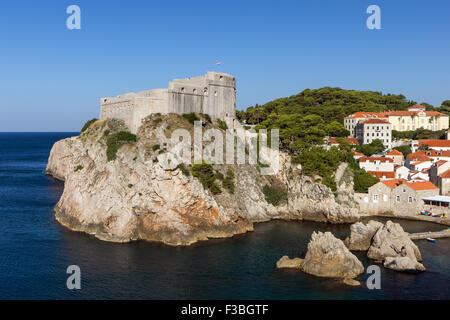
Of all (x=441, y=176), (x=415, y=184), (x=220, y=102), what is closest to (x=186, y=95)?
(x=220, y=102)

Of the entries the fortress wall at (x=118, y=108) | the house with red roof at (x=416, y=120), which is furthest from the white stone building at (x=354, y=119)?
the fortress wall at (x=118, y=108)

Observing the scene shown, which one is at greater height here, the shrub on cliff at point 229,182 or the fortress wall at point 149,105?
A: the fortress wall at point 149,105

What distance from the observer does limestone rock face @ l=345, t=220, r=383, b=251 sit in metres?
32.3

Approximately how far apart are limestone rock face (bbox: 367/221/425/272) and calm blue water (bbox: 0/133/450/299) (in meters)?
0.74

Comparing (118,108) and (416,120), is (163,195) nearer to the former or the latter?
(118,108)

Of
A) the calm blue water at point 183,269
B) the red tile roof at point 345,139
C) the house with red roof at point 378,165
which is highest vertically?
the red tile roof at point 345,139

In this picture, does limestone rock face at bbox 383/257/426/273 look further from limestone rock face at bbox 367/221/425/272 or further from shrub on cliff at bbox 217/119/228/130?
shrub on cliff at bbox 217/119/228/130

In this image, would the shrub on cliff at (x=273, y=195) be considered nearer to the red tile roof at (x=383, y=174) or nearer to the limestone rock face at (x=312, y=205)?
the limestone rock face at (x=312, y=205)

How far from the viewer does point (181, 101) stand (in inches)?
1745

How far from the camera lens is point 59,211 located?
135 feet

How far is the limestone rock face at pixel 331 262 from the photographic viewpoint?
1051 inches

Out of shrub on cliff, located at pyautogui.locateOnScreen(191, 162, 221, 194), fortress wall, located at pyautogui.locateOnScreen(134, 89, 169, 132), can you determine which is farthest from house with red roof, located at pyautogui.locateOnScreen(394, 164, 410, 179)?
fortress wall, located at pyautogui.locateOnScreen(134, 89, 169, 132)

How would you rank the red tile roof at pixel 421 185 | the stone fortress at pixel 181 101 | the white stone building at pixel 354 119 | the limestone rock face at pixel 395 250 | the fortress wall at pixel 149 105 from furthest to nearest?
1. the white stone building at pixel 354 119
2. the stone fortress at pixel 181 101
3. the fortress wall at pixel 149 105
4. the red tile roof at pixel 421 185
5. the limestone rock face at pixel 395 250

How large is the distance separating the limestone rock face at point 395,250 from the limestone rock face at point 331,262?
2720 millimetres
